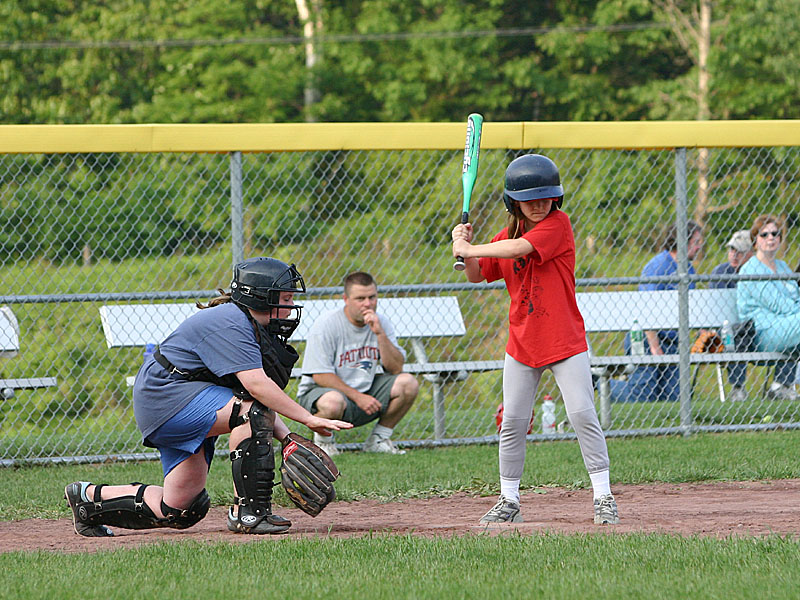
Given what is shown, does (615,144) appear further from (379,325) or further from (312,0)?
(312,0)

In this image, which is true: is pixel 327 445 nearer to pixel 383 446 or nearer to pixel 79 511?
pixel 383 446

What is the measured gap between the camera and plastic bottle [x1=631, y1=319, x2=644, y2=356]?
30.4 feet

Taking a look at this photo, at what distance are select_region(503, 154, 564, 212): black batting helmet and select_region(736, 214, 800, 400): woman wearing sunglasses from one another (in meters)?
4.43

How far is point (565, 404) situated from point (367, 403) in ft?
9.27

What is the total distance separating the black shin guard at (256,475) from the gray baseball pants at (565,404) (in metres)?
1.12

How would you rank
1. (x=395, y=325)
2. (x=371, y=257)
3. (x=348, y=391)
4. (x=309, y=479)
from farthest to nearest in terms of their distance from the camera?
(x=371, y=257)
(x=395, y=325)
(x=348, y=391)
(x=309, y=479)

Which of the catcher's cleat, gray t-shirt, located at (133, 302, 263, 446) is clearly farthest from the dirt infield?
gray t-shirt, located at (133, 302, 263, 446)

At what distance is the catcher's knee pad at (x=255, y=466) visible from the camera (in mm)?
4918

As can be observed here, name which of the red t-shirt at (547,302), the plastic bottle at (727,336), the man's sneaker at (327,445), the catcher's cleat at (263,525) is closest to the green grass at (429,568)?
the catcher's cleat at (263,525)

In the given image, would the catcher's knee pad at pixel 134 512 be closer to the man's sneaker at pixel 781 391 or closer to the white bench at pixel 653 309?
A: the white bench at pixel 653 309

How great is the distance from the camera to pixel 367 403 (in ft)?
25.4

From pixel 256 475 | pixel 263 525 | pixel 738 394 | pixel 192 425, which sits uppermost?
pixel 192 425

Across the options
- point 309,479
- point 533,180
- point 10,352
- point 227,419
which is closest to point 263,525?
point 309,479

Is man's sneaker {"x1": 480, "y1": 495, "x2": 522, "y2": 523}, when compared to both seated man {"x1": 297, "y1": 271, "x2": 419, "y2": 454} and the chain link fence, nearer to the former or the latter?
seated man {"x1": 297, "y1": 271, "x2": 419, "y2": 454}
